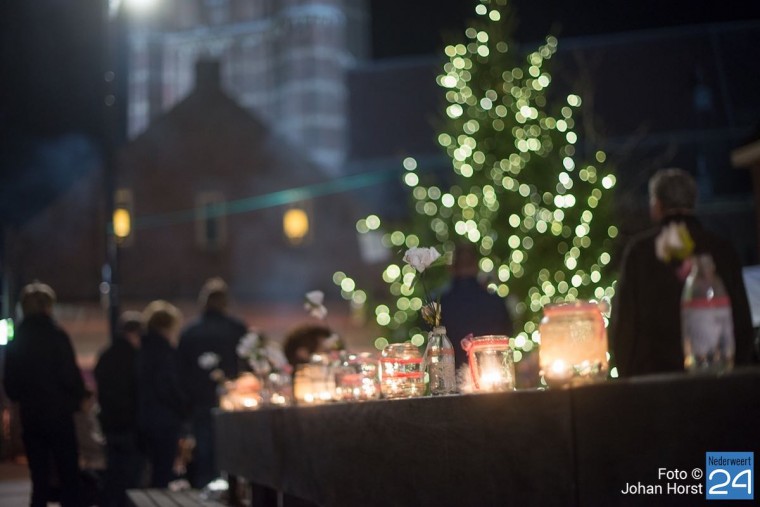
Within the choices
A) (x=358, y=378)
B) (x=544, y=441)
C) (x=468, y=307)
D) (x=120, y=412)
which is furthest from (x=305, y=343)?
(x=544, y=441)

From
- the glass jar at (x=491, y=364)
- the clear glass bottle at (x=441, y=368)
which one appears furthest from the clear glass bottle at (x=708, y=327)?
the clear glass bottle at (x=441, y=368)

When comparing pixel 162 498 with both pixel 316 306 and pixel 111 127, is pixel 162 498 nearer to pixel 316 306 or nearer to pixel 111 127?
pixel 316 306

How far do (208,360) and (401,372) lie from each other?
6374 millimetres

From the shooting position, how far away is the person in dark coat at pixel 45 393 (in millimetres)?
9266

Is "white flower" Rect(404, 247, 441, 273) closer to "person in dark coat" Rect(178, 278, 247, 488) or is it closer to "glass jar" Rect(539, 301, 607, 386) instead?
"glass jar" Rect(539, 301, 607, 386)

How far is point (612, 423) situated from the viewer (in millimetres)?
2787

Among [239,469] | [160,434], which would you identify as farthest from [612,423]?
[160,434]

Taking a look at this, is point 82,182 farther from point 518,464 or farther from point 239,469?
point 518,464

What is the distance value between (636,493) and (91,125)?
12911 mm

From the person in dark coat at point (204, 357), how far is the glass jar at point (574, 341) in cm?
783

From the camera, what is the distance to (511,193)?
728 inches

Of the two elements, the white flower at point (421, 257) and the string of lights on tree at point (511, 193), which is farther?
the string of lights on tree at point (511, 193)

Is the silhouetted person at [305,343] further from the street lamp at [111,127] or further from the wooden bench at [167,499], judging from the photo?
the street lamp at [111,127]

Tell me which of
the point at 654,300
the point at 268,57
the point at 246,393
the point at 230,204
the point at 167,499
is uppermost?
the point at 268,57
